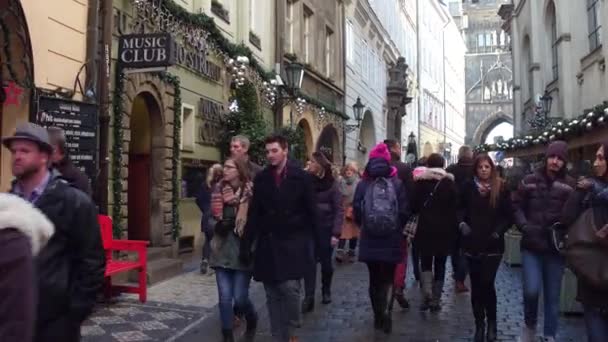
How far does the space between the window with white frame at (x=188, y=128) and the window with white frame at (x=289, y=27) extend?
766cm

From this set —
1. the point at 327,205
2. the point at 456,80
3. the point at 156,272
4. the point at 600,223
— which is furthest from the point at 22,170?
the point at 456,80

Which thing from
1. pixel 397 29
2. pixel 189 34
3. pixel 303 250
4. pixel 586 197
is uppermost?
pixel 397 29

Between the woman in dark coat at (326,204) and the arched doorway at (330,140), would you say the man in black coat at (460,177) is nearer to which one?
the woman in dark coat at (326,204)

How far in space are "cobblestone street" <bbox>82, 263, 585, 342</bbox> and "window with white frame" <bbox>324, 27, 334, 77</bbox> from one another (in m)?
16.3

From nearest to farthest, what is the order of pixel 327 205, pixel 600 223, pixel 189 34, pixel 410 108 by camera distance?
pixel 600 223 → pixel 327 205 → pixel 189 34 → pixel 410 108

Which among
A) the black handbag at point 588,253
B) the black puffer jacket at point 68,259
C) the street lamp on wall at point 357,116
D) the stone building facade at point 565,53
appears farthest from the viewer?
the street lamp on wall at point 357,116

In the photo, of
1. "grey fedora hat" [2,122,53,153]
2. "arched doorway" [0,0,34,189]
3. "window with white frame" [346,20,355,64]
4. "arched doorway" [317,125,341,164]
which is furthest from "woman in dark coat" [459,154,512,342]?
"window with white frame" [346,20,355,64]

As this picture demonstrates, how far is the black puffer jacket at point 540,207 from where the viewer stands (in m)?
5.78

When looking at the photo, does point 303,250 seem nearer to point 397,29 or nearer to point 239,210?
point 239,210

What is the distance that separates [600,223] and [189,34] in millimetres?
9485

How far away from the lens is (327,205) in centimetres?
838

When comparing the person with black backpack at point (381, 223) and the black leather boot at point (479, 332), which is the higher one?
the person with black backpack at point (381, 223)

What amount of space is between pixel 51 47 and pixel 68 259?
5.95 m

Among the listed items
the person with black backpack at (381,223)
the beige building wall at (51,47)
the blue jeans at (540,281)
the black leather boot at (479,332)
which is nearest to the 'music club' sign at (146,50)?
the beige building wall at (51,47)
